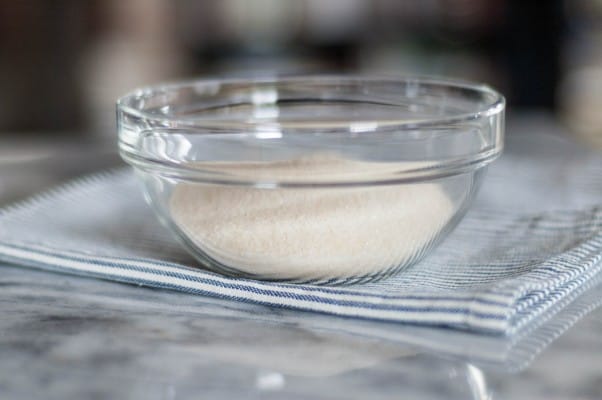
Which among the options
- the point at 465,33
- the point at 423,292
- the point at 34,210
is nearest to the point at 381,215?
the point at 423,292

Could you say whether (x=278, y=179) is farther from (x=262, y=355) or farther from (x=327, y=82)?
(x=327, y=82)

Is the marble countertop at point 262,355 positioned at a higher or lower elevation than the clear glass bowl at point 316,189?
lower

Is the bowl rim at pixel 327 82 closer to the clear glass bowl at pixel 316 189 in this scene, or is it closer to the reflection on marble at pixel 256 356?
the clear glass bowl at pixel 316 189

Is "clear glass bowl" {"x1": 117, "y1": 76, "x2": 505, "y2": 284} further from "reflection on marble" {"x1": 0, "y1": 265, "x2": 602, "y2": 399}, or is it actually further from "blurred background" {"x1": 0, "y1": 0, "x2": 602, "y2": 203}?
"blurred background" {"x1": 0, "y1": 0, "x2": 602, "y2": 203}

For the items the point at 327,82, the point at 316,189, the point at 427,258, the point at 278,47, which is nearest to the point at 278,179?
the point at 316,189

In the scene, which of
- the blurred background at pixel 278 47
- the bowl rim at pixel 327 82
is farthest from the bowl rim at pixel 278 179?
the blurred background at pixel 278 47

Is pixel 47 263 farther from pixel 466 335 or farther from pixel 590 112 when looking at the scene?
pixel 590 112
